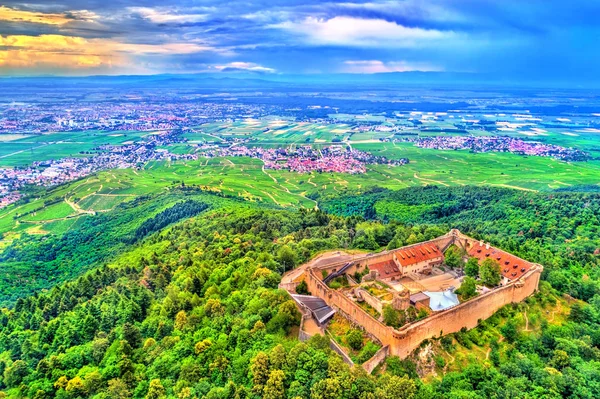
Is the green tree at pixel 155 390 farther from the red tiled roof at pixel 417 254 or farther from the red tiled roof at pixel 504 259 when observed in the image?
the red tiled roof at pixel 504 259

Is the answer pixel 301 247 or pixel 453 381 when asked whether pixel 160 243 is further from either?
pixel 453 381

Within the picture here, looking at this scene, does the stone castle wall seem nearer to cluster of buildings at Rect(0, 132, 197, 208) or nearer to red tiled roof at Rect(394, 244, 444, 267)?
red tiled roof at Rect(394, 244, 444, 267)

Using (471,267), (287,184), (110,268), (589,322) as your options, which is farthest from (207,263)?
(287,184)

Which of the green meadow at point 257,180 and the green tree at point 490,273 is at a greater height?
the green tree at point 490,273

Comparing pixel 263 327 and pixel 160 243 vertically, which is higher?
pixel 263 327

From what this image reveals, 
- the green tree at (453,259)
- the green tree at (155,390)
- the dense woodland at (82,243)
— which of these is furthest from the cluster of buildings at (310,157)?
the green tree at (155,390)

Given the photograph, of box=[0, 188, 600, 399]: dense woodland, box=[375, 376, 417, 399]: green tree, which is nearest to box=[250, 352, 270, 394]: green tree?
box=[0, 188, 600, 399]: dense woodland

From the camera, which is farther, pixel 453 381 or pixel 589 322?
pixel 589 322

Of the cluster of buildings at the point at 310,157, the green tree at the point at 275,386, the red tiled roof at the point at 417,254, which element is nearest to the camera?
the green tree at the point at 275,386
